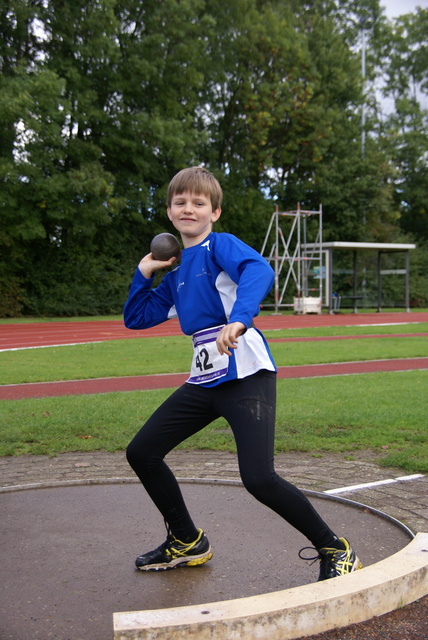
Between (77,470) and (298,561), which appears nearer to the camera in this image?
(298,561)

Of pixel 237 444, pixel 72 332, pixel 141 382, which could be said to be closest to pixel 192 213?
pixel 237 444

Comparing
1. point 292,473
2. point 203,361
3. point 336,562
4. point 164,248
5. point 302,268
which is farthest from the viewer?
point 302,268

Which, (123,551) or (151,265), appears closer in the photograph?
(151,265)

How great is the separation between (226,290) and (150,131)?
3092 centimetres

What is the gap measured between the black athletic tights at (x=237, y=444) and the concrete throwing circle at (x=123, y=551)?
0.33 m

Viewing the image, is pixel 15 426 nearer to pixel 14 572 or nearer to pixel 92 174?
pixel 14 572

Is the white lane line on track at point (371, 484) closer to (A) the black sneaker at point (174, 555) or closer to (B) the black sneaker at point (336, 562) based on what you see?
(A) the black sneaker at point (174, 555)

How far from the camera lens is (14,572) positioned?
385 cm

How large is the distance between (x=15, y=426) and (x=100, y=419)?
90 centimetres

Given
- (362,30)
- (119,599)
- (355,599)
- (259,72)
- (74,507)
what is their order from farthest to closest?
(362,30), (259,72), (74,507), (119,599), (355,599)

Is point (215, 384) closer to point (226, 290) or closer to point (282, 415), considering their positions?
point (226, 290)

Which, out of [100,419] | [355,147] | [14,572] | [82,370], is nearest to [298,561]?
[14,572]

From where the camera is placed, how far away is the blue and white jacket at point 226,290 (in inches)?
135

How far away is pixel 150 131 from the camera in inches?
1312
